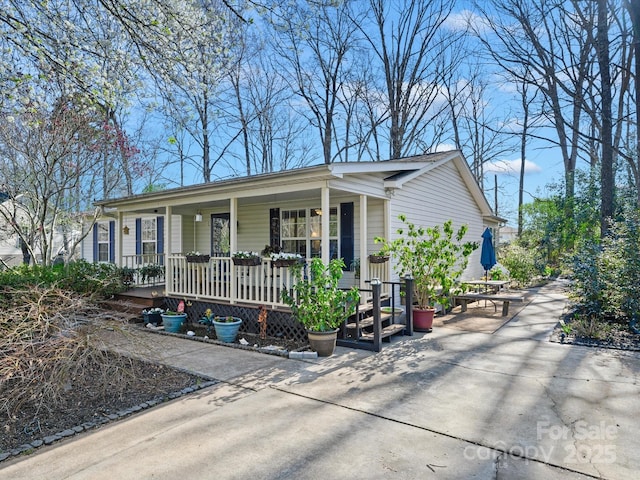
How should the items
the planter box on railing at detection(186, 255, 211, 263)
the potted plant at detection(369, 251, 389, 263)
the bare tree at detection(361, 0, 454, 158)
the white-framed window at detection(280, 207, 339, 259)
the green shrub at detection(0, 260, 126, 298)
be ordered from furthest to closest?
1. the bare tree at detection(361, 0, 454, 158)
2. the white-framed window at detection(280, 207, 339, 259)
3. the green shrub at detection(0, 260, 126, 298)
4. the planter box on railing at detection(186, 255, 211, 263)
5. the potted plant at detection(369, 251, 389, 263)

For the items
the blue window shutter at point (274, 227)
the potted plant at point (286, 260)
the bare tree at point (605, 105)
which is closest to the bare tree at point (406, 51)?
the bare tree at point (605, 105)

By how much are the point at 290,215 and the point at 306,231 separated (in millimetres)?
707

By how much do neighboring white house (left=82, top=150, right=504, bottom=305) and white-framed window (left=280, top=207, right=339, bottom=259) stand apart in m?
0.03

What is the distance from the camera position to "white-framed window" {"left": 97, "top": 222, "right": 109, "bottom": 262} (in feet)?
46.5

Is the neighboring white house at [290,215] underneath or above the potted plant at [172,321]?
above

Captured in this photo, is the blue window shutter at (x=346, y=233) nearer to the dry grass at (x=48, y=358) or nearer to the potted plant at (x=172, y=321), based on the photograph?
the potted plant at (x=172, y=321)

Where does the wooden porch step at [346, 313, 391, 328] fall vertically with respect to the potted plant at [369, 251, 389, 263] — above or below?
below

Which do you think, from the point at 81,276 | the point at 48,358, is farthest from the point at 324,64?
the point at 48,358

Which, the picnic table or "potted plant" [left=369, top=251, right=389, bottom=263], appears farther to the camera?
the picnic table

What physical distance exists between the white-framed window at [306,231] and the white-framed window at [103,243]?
814 centimetres

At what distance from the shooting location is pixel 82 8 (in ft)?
17.8

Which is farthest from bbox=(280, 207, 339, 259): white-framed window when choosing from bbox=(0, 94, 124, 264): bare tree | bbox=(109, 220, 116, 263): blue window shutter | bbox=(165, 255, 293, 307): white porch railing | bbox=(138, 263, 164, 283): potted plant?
bbox=(109, 220, 116, 263): blue window shutter

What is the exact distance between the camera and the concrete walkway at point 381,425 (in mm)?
2719

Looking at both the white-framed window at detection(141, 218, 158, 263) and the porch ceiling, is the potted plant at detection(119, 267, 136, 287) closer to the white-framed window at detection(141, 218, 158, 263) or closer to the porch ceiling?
the porch ceiling
